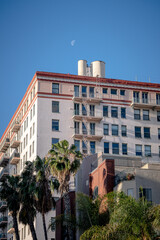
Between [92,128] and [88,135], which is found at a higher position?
[92,128]

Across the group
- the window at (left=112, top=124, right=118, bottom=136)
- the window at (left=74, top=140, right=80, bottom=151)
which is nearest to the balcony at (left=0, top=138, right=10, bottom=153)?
the window at (left=74, top=140, right=80, bottom=151)

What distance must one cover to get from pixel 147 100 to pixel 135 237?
51424mm

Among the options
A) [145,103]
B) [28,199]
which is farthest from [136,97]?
[28,199]

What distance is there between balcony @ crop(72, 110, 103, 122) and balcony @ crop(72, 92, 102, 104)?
1.96 meters

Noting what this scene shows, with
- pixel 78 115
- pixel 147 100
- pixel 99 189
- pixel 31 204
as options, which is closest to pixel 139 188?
pixel 99 189

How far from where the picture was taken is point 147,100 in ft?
304

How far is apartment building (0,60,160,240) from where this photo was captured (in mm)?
86125

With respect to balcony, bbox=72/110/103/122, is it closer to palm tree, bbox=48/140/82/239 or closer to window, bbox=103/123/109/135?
window, bbox=103/123/109/135

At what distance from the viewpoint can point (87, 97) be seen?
88.6 m

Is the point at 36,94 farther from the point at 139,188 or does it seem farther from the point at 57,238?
the point at 139,188

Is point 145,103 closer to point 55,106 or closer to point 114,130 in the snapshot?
point 114,130

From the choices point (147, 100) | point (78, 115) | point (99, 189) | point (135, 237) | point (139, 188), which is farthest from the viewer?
point (147, 100)

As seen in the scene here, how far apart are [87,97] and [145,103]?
10753mm

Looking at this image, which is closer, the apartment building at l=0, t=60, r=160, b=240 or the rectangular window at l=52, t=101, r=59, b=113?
the apartment building at l=0, t=60, r=160, b=240
